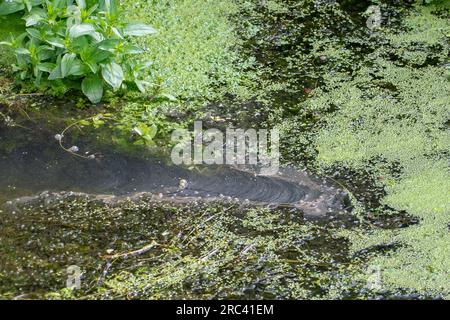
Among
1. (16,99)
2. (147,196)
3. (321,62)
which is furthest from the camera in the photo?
(321,62)

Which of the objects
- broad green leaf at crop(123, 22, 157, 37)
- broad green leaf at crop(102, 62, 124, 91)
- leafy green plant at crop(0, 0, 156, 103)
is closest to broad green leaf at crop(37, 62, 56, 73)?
leafy green plant at crop(0, 0, 156, 103)

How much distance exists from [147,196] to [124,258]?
0.35 m

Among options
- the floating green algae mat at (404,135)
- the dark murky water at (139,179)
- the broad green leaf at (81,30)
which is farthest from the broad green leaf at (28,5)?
the floating green algae mat at (404,135)

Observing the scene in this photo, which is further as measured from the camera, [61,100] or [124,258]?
[61,100]

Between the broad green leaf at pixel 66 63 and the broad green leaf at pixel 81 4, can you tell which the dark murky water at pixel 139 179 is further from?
the broad green leaf at pixel 81 4

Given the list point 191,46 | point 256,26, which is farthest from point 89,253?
point 256,26

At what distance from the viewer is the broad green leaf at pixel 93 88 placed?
3.27 meters

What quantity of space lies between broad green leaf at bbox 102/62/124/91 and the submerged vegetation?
0.02 m

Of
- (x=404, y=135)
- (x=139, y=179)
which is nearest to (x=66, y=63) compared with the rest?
(x=139, y=179)

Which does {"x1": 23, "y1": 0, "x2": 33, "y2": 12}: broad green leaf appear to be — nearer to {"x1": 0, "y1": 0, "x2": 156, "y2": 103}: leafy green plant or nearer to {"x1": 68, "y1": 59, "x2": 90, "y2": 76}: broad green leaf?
{"x1": 0, "y1": 0, "x2": 156, "y2": 103}: leafy green plant

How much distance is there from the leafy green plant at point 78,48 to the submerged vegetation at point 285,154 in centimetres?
5

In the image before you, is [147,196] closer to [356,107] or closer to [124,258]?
[124,258]

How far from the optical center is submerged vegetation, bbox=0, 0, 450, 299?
2.46 m

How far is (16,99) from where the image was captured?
331 centimetres
